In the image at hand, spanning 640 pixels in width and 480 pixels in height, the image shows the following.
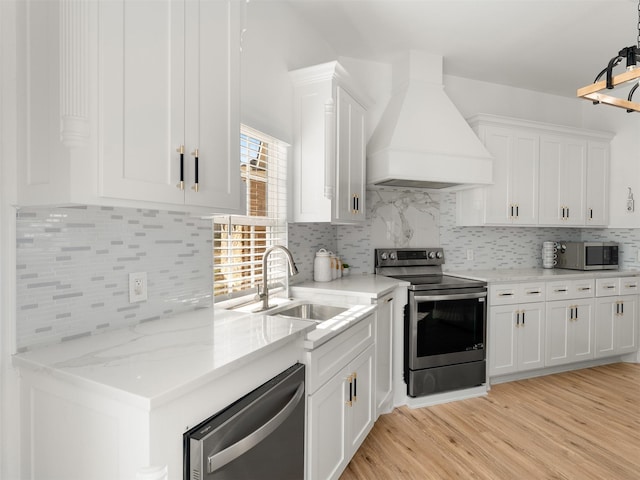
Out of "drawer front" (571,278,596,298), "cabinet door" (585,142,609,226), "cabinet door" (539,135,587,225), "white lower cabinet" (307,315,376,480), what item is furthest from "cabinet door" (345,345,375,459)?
"cabinet door" (585,142,609,226)

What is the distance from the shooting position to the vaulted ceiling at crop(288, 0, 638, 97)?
2.51m

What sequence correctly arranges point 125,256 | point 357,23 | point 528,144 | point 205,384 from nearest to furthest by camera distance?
point 205,384 < point 125,256 < point 357,23 < point 528,144

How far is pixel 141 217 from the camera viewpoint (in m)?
1.42

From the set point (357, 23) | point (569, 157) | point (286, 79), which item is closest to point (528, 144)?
point (569, 157)

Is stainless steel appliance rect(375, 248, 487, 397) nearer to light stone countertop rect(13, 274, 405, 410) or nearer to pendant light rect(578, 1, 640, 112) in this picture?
light stone countertop rect(13, 274, 405, 410)

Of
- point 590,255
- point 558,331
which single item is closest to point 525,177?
point 590,255

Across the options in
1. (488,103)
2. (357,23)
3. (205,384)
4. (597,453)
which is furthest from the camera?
(488,103)

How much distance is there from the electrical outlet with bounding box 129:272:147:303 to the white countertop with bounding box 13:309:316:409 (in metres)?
0.10

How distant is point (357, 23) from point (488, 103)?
1848 mm

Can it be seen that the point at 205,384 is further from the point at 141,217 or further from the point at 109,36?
the point at 109,36

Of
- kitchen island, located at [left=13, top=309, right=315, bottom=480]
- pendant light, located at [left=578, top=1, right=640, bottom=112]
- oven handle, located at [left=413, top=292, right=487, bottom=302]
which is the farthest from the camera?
oven handle, located at [left=413, top=292, right=487, bottom=302]

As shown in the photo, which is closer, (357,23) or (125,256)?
(125,256)

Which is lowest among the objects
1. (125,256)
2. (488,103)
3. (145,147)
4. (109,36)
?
(125,256)

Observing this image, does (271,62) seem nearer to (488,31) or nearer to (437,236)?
(488,31)
